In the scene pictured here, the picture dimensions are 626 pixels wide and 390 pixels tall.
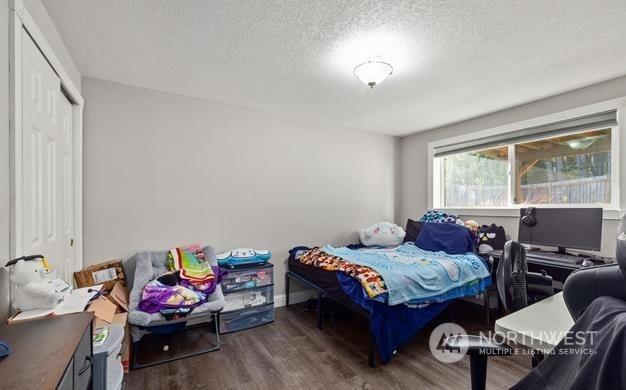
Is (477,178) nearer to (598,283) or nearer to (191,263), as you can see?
(598,283)

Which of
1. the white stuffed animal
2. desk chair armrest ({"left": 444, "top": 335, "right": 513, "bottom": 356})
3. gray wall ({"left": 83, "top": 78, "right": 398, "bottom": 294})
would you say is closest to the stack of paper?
the white stuffed animal

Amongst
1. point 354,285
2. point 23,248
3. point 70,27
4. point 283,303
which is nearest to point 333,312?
point 283,303

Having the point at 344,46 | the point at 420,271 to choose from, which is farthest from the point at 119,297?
the point at 344,46

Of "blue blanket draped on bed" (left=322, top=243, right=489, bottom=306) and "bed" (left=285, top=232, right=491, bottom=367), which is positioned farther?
"blue blanket draped on bed" (left=322, top=243, right=489, bottom=306)

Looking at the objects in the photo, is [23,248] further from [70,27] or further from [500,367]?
[500,367]

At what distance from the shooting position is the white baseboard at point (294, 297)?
3482 millimetres

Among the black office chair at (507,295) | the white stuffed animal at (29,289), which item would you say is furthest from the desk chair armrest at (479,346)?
the white stuffed animal at (29,289)

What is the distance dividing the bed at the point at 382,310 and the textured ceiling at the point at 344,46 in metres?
1.84

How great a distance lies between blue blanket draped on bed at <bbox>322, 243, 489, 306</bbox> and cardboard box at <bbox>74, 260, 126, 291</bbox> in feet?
6.70

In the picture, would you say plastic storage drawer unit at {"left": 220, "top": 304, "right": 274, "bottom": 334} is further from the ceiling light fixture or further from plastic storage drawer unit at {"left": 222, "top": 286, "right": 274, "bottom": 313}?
the ceiling light fixture

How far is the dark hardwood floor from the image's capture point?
200 centimetres

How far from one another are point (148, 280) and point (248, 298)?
970mm

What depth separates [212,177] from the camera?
3164mm

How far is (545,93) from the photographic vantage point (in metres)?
2.90
